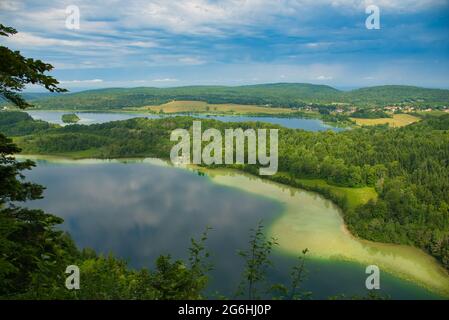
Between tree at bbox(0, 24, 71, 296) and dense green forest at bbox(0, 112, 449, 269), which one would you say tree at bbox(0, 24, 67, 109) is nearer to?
tree at bbox(0, 24, 71, 296)

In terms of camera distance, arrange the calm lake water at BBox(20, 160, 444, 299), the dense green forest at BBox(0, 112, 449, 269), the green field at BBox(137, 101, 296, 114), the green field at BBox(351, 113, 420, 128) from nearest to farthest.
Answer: the calm lake water at BBox(20, 160, 444, 299) < the dense green forest at BBox(0, 112, 449, 269) < the green field at BBox(351, 113, 420, 128) < the green field at BBox(137, 101, 296, 114)

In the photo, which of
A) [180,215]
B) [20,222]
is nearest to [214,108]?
[180,215]

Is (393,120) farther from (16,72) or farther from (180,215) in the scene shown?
(16,72)

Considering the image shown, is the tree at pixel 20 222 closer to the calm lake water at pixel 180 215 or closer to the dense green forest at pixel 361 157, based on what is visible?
the calm lake water at pixel 180 215

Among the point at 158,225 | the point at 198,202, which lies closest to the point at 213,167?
the point at 198,202

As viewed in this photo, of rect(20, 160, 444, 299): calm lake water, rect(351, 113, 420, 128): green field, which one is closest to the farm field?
rect(351, 113, 420, 128): green field

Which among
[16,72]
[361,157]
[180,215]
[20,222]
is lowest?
[180,215]
